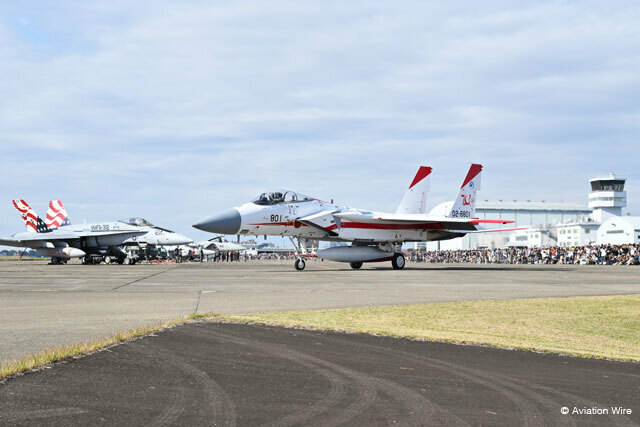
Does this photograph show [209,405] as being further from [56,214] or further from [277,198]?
[56,214]

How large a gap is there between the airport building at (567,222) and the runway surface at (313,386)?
2578 inches

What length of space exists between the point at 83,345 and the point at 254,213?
2176 centimetres

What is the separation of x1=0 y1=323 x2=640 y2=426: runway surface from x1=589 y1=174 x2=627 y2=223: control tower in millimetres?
103345

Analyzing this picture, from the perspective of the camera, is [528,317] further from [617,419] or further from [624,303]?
[617,419]

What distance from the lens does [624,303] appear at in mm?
13484

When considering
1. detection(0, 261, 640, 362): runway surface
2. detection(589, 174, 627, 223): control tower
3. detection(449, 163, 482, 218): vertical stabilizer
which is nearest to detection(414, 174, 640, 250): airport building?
detection(589, 174, 627, 223): control tower

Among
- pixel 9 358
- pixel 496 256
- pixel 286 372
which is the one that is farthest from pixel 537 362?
pixel 496 256

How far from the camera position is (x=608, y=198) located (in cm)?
10131

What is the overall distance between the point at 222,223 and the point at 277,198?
124 inches

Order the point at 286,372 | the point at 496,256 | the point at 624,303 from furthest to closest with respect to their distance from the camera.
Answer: the point at 496,256, the point at 624,303, the point at 286,372

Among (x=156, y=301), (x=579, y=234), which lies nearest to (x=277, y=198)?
(x=156, y=301)

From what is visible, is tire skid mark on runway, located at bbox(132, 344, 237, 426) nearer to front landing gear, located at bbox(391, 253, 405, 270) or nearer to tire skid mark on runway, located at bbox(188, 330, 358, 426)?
tire skid mark on runway, located at bbox(188, 330, 358, 426)

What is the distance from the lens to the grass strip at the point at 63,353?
539cm

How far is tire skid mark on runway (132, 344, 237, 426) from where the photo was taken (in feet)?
13.6
